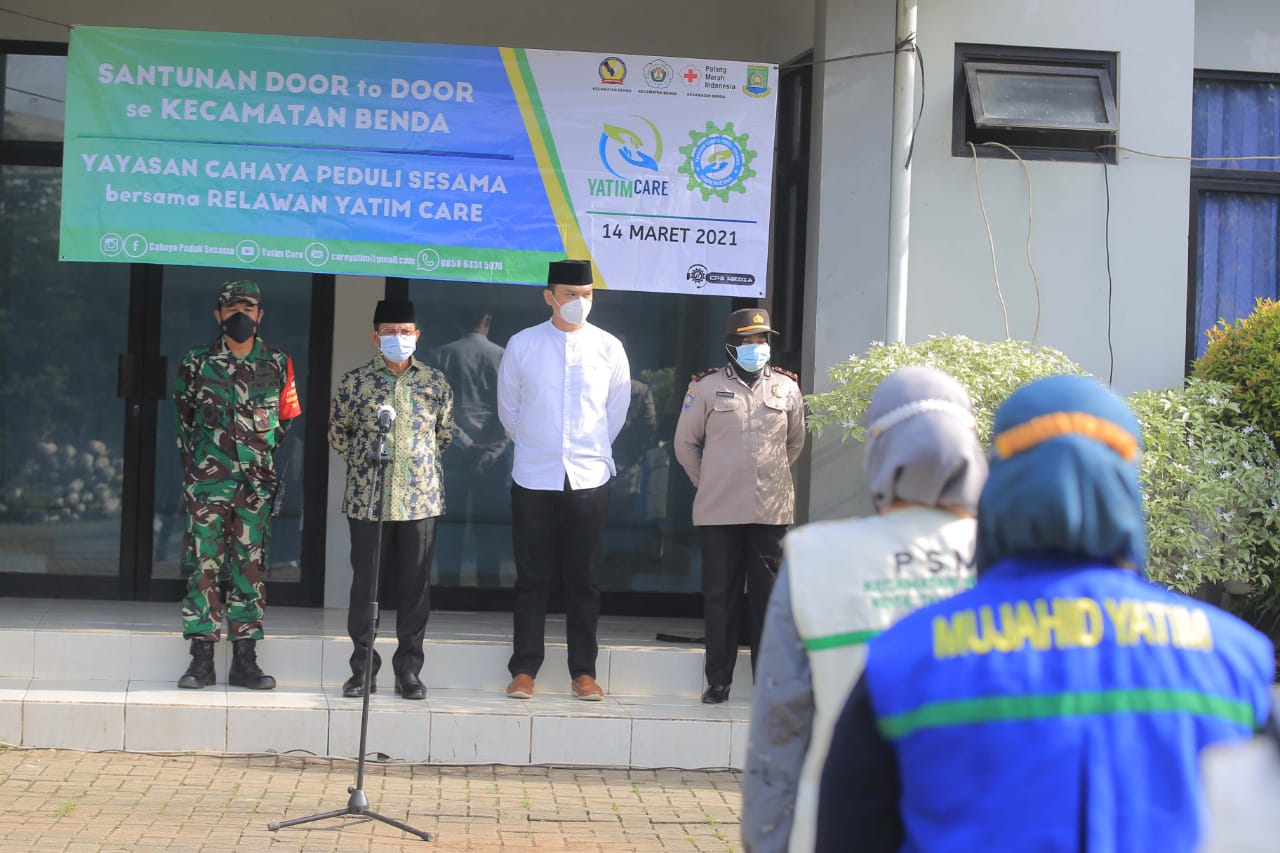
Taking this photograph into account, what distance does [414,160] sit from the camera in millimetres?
6863

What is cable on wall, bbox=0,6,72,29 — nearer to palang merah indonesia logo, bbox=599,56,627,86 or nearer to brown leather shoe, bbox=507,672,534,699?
palang merah indonesia logo, bbox=599,56,627,86

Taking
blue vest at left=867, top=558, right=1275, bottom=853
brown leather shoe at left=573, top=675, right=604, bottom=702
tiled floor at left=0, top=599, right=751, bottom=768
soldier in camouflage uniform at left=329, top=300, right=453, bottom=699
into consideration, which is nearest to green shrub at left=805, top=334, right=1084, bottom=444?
tiled floor at left=0, top=599, right=751, bottom=768

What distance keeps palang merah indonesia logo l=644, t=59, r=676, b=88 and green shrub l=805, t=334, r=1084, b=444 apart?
1.76m

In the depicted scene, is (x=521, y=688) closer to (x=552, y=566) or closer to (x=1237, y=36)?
(x=552, y=566)

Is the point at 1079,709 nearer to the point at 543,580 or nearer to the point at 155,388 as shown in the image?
the point at 543,580

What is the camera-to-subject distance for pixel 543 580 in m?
6.80

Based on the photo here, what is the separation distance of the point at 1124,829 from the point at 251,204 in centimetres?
604

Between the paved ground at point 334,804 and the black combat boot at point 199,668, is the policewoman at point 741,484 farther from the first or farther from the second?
the black combat boot at point 199,668

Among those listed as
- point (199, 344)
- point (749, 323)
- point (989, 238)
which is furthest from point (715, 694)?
point (199, 344)

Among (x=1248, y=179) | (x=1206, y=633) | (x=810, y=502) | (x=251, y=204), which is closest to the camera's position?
(x=1206, y=633)

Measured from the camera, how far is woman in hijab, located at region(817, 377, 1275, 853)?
1558mm

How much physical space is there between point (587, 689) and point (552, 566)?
0.65m

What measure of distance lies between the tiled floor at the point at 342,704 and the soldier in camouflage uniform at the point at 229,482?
9.6 inches

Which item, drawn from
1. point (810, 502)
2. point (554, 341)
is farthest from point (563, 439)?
point (810, 502)
